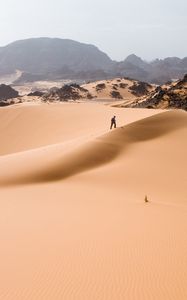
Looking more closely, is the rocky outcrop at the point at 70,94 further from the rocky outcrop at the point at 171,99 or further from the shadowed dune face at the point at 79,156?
the shadowed dune face at the point at 79,156

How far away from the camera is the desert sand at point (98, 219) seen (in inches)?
199

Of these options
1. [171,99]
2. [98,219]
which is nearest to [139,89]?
[171,99]

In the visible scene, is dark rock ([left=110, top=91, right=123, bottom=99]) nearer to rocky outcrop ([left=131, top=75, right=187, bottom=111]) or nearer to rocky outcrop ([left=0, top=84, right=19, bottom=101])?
rocky outcrop ([left=0, top=84, right=19, bottom=101])

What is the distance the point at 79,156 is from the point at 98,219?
695 centimetres

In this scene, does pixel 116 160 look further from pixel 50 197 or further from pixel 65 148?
pixel 50 197

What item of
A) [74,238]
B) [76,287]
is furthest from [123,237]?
[76,287]

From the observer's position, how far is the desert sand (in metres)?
5.05

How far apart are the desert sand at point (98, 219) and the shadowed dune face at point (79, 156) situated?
35 millimetres

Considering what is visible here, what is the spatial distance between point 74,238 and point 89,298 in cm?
209

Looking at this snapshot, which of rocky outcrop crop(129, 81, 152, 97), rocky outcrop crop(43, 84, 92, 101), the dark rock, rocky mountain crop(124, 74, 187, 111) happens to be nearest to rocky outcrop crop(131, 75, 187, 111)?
rocky mountain crop(124, 74, 187, 111)

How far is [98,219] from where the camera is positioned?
26.0 ft

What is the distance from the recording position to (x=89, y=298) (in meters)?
4.67

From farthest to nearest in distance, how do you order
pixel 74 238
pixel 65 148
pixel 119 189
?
1. pixel 65 148
2. pixel 119 189
3. pixel 74 238

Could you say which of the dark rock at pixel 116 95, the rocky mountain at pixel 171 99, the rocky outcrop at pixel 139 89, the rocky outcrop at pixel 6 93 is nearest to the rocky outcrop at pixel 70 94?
the dark rock at pixel 116 95
